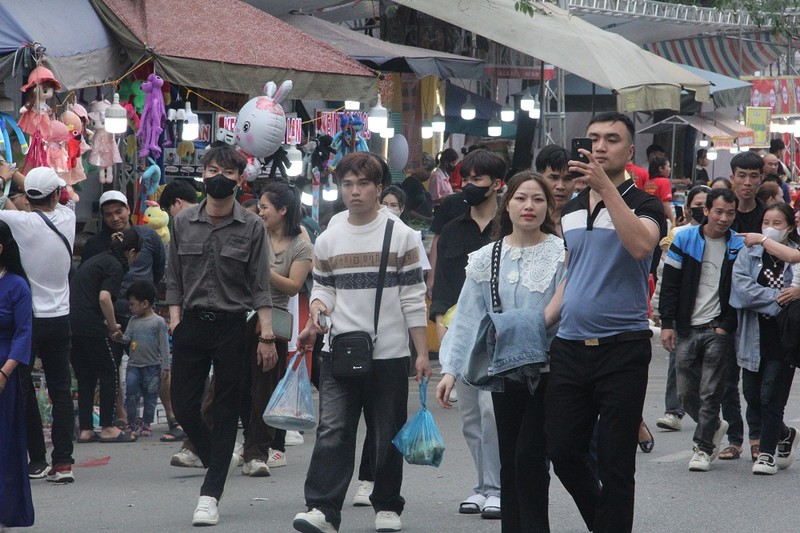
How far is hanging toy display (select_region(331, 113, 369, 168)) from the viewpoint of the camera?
13.4 meters

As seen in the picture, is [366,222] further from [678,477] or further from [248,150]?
[248,150]

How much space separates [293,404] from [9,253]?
5.38 ft

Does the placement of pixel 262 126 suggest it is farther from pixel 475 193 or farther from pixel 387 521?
pixel 387 521

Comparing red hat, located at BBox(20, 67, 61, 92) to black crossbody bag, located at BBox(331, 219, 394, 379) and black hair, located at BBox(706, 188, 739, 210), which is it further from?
black hair, located at BBox(706, 188, 739, 210)

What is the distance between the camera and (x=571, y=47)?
1712cm

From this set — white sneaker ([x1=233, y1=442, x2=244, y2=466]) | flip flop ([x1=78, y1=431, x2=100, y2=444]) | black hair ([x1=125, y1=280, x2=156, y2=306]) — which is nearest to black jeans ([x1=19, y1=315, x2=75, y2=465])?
white sneaker ([x1=233, y1=442, x2=244, y2=466])

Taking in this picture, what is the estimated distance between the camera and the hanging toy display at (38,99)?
9898 millimetres

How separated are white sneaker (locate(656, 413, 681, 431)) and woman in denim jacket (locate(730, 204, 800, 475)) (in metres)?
1.68

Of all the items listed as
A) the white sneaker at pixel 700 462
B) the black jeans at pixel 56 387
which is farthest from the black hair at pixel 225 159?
the white sneaker at pixel 700 462

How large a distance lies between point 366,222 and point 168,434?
4283 mm

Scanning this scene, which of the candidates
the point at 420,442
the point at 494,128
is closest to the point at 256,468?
the point at 420,442

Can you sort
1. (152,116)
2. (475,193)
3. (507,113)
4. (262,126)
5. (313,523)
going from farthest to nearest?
(507,113), (152,116), (262,126), (475,193), (313,523)

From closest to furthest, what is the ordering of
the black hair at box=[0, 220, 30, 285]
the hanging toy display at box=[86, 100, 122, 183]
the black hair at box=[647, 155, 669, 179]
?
the black hair at box=[0, 220, 30, 285], the hanging toy display at box=[86, 100, 122, 183], the black hair at box=[647, 155, 669, 179]

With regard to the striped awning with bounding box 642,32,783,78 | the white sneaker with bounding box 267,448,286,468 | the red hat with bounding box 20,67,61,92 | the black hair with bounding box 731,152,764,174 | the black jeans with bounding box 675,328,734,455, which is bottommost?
the white sneaker with bounding box 267,448,286,468
